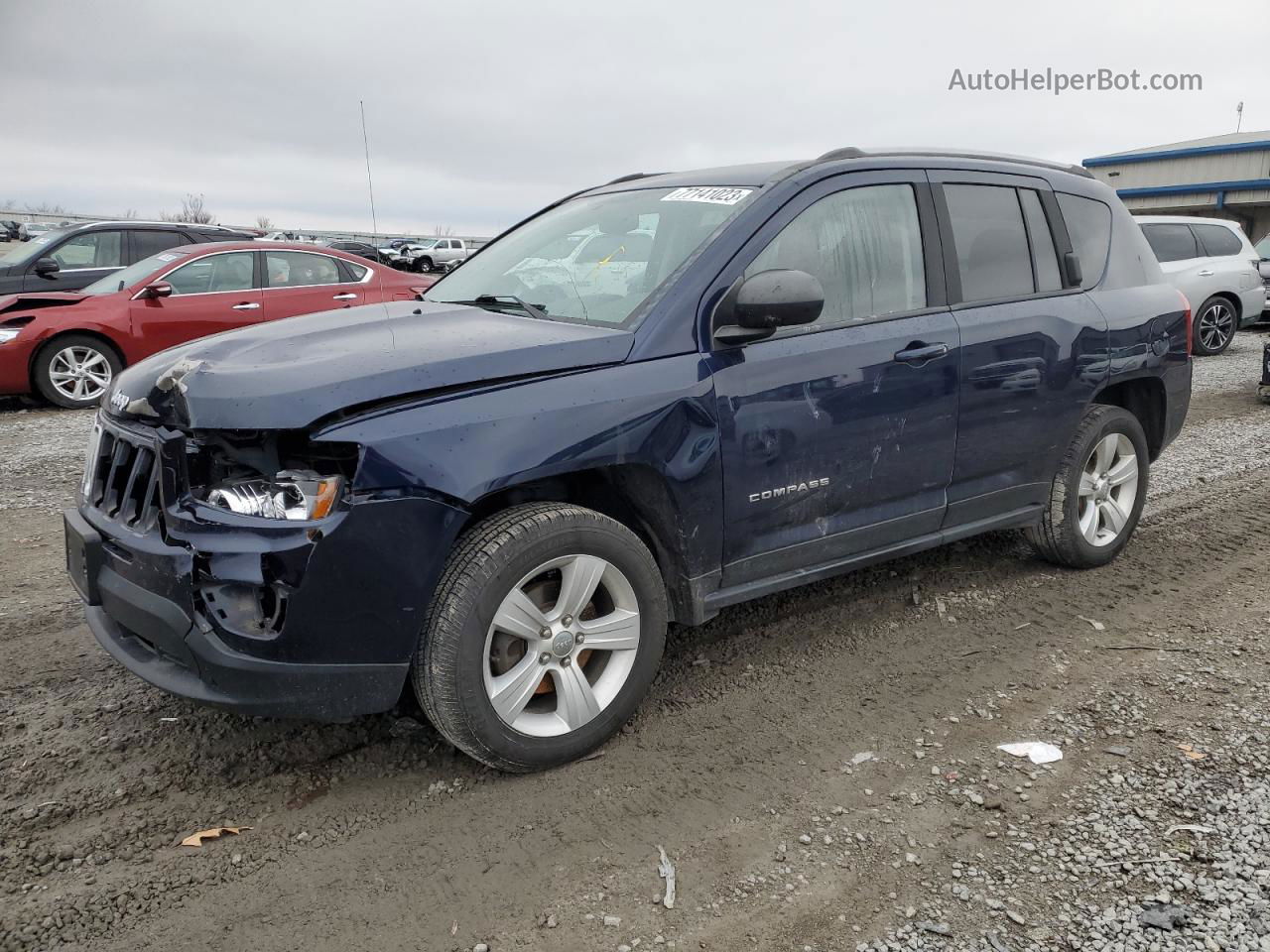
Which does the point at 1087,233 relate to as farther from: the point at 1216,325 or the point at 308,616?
the point at 1216,325

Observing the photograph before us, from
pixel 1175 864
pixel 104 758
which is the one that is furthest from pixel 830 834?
pixel 104 758

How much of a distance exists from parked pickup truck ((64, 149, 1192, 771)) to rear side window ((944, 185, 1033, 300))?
0.6 inches

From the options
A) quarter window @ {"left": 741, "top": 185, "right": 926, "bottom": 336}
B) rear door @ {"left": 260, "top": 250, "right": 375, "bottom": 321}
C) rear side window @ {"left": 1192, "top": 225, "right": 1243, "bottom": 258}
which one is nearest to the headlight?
quarter window @ {"left": 741, "top": 185, "right": 926, "bottom": 336}

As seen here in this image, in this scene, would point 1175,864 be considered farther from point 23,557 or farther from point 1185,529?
point 23,557

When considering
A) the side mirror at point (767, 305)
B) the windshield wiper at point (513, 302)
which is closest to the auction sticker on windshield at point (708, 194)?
the side mirror at point (767, 305)

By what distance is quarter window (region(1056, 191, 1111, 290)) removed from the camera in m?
4.43

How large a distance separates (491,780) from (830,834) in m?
1.04

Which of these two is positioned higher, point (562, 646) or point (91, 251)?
point (91, 251)

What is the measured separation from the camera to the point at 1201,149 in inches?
1149

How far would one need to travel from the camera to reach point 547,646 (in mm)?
2895

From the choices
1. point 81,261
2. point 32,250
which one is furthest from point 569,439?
point 32,250

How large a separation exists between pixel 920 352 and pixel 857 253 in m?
0.45

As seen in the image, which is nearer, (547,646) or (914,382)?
(547,646)

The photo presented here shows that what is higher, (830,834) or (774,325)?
(774,325)
